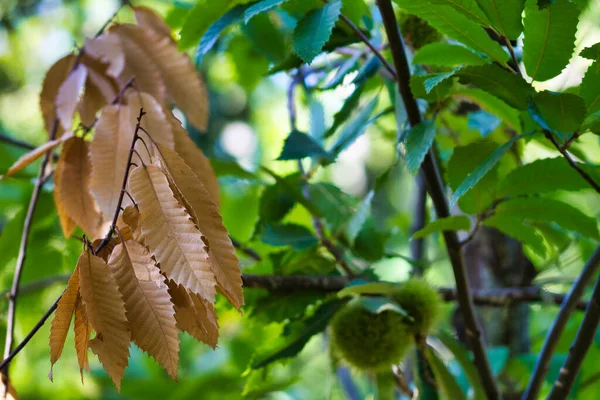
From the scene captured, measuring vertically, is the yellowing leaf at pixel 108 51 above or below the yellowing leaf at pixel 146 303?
above

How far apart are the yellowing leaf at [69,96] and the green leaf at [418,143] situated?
15.8 inches

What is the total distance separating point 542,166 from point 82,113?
23.1 inches

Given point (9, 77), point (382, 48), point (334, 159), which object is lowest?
point (9, 77)

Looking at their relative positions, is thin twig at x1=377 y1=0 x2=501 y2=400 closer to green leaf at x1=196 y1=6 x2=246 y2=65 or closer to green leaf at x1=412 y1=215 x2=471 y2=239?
green leaf at x1=412 y1=215 x2=471 y2=239

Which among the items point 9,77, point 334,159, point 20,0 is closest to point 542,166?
point 334,159

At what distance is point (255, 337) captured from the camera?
1.28 meters

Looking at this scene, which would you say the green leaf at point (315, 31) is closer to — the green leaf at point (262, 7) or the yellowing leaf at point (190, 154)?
the green leaf at point (262, 7)

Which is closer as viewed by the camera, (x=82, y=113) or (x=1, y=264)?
(x=82, y=113)

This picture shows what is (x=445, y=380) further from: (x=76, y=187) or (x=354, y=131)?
(x=76, y=187)

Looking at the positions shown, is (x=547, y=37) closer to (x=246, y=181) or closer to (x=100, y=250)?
(x=100, y=250)

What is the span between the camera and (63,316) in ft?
1.59

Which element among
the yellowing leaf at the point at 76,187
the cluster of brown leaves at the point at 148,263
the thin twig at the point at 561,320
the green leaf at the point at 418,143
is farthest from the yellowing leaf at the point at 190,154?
the thin twig at the point at 561,320

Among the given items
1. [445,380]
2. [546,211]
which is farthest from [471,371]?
[546,211]

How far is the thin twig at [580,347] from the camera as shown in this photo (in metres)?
0.74
